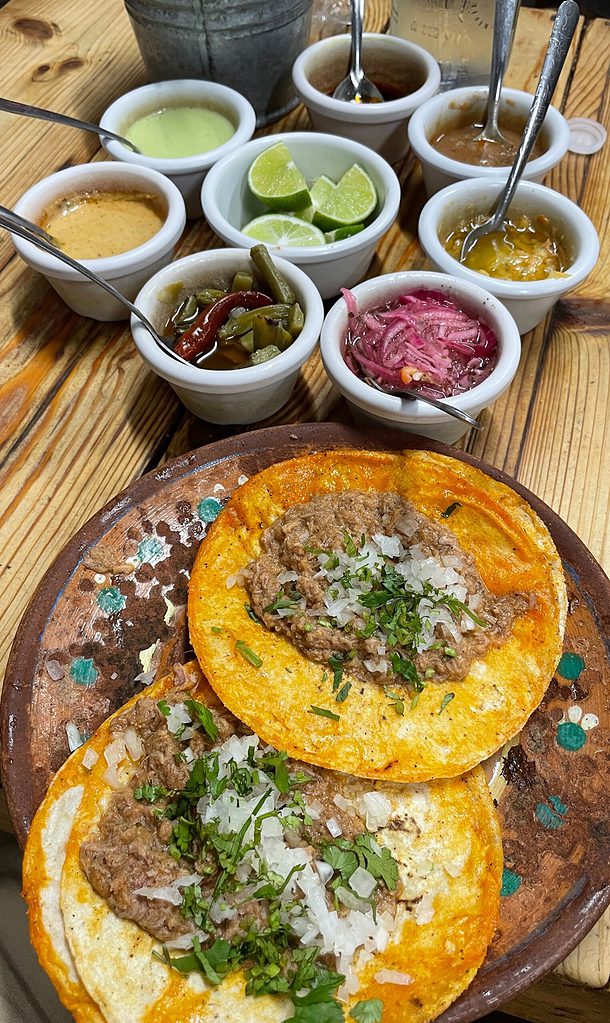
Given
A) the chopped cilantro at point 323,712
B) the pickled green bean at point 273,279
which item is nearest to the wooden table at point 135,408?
the pickled green bean at point 273,279

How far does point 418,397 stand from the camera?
222cm

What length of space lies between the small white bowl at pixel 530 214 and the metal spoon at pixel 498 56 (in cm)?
49

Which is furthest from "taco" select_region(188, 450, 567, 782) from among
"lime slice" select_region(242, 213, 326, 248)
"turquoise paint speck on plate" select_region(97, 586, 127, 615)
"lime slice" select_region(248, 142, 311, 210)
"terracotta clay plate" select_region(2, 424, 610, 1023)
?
"lime slice" select_region(248, 142, 311, 210)

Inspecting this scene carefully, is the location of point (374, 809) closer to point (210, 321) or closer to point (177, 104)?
point (210, 321)

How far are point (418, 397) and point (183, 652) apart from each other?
3.10ft

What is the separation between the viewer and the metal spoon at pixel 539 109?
286 centimetres

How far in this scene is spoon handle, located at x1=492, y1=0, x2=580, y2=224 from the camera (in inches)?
113

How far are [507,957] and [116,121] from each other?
3.20 meters

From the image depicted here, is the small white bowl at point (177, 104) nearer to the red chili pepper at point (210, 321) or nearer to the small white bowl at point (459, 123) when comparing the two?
the small white bowl at point (459, 123)

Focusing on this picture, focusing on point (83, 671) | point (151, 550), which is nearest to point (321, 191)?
point (151, 550)

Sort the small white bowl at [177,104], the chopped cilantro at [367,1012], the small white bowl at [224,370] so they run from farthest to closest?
the small white bowl at [177,104] → the small white bowl at [224,370] → the chopped cilantro at [367,1012]

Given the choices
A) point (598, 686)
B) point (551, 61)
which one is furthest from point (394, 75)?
point (598, 686)

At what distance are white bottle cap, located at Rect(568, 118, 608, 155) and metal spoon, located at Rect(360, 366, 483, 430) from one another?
1.97 metres

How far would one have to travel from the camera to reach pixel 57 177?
9.68 feet
